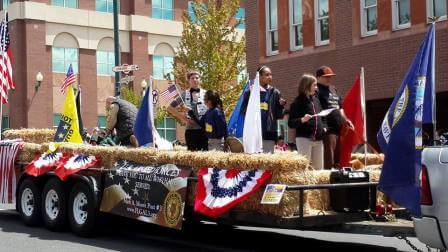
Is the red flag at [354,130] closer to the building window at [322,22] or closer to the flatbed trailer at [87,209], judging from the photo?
the flatbed trailer at [87,209]

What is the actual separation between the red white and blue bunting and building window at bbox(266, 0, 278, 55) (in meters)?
16.6

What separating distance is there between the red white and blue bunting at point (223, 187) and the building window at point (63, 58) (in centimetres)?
3799

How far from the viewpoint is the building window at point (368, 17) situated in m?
21.1

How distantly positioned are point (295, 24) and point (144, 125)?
45.9 ft

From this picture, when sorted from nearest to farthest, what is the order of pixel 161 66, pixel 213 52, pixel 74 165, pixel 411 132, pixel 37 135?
pixel 411 132 → pixel 74 165 → pixel 37 135 → pixel 213 52 → pixel 161 66

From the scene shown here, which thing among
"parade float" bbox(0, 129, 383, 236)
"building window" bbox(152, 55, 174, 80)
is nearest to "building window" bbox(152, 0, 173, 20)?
"building window" bbox(152, 55, 174, 80)

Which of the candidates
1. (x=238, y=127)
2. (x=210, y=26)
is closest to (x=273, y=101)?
(x=238, y=127)

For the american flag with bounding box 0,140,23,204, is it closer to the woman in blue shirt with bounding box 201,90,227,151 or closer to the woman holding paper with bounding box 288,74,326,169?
the woman in blue shirt with bounding box 201,90,227,151

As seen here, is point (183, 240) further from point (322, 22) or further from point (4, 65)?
point (322, 22)

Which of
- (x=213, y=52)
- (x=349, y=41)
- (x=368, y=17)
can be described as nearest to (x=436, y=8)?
(x=368, y=17)

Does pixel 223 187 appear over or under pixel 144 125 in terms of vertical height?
under

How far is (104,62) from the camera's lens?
46.9m

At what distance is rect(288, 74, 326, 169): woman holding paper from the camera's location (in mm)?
9172

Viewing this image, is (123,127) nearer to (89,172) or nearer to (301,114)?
(89,172)
